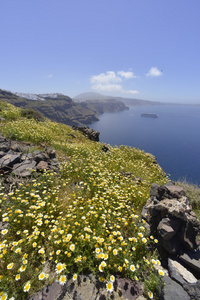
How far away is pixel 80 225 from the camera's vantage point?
4.38 metres

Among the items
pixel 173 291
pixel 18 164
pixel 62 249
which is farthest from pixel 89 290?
pixel 18 164

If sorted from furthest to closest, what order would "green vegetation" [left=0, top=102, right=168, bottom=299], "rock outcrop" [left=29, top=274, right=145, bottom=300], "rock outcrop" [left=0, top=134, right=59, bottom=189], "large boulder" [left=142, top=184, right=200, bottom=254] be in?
"rock outcrop" [left=0, top=134, right=59, bottom=189] < "large boulder" [left=142, top=184, right=200, bottom=254] < "green vegetation" [left=0, top=102, right=168, bottom=299] < "rock outcrop" [left=29, top=274, right=145, bottom=300]

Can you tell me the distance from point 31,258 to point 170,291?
323cm

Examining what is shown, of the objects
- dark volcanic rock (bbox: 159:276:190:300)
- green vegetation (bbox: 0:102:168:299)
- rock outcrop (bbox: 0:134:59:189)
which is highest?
rock outcrop (bbox: 0:134:59:189)

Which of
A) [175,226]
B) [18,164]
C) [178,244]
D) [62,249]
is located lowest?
[178,244]

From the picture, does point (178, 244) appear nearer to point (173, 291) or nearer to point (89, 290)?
point (173, 291)

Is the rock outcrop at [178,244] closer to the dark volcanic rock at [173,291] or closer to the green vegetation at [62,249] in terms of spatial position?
the dark volcanic rock at [173,291]

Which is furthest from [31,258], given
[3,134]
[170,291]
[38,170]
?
[3,134]

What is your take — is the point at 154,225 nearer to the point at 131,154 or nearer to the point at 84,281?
the point at 84,281

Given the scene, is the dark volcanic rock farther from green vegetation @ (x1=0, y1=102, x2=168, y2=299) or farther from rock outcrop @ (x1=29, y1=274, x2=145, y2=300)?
rock outcrop @ (x1=29, y1=274, x2=145, y2=300)

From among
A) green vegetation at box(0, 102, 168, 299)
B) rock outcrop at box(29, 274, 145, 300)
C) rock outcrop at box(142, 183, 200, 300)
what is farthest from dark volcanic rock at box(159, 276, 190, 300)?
rock outcrop at box(29, 274, 145, 300)

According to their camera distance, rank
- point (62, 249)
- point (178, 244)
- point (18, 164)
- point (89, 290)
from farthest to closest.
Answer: point (18, 164) < point (178, 244) < point (62, 249) < point (89, 290)

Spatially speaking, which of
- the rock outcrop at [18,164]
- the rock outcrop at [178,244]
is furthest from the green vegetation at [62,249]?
the rock outcrop at [18,164]

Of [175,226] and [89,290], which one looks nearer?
[89,290]
